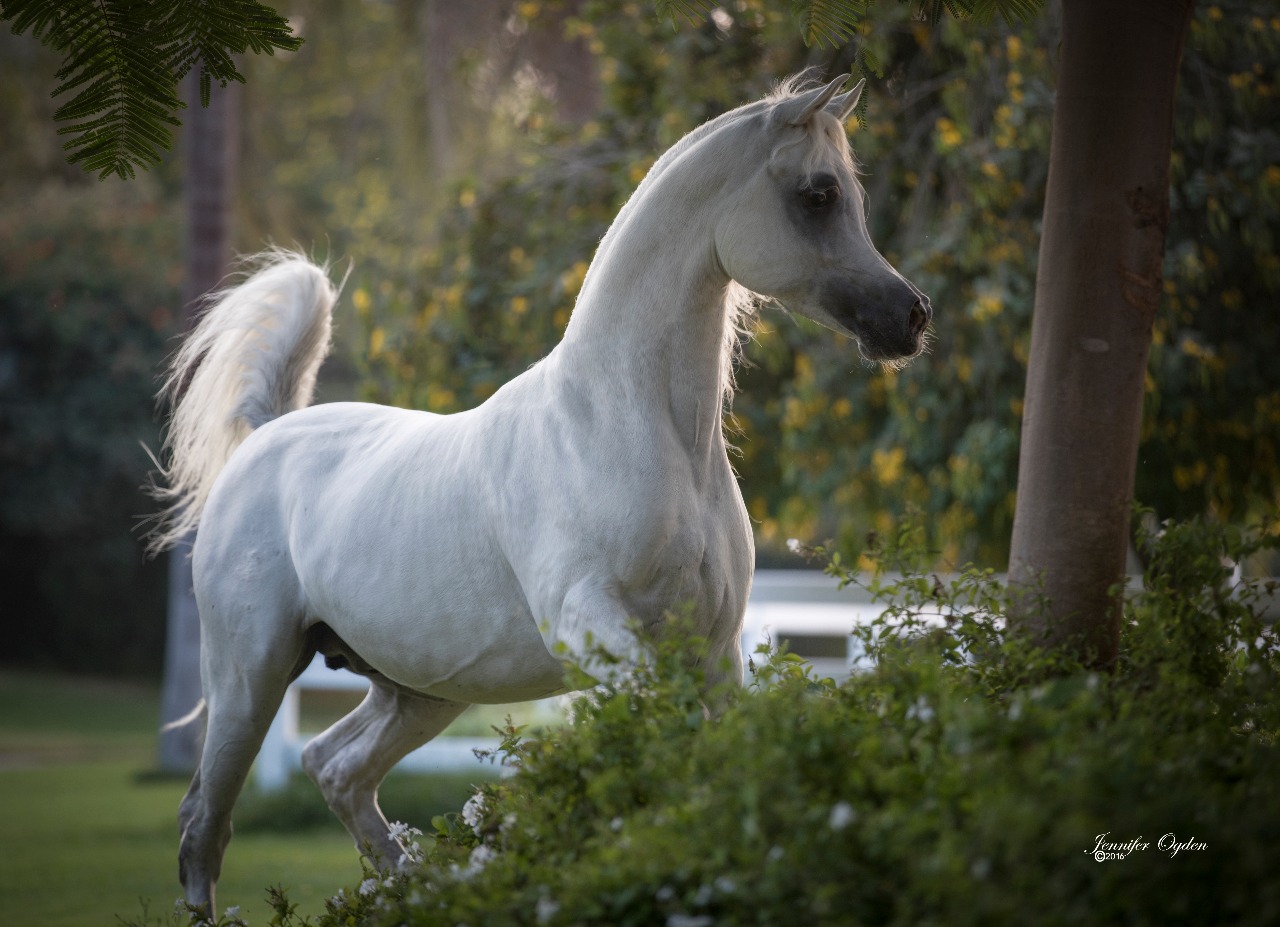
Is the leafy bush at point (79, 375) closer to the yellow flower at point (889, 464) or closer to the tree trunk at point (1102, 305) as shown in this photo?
the yellow flower at point (889, 464)

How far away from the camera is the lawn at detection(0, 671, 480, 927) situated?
17.4ft

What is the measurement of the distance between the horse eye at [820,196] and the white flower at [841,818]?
140 centimetres

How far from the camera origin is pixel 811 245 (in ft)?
8.72

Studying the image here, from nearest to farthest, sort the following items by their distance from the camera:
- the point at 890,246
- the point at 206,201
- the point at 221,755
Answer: the point at 221,755 → the point at 890,246 → the point at 206,201

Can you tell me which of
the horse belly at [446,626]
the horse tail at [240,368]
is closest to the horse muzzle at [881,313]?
the horse belly at [446,626]

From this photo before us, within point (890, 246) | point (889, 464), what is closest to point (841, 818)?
point (889, 464)

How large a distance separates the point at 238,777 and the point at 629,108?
506cm

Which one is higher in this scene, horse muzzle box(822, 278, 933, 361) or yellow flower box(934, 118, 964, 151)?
yellow flower box(934, 118, 964, 151)

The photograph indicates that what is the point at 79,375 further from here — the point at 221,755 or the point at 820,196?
the point at 820,196

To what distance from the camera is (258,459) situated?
359 centimetres

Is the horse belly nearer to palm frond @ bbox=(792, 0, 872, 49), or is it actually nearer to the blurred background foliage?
palm frond @ bbox=(792, 0, 872, 49)

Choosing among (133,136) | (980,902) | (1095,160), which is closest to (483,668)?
(133,136)
